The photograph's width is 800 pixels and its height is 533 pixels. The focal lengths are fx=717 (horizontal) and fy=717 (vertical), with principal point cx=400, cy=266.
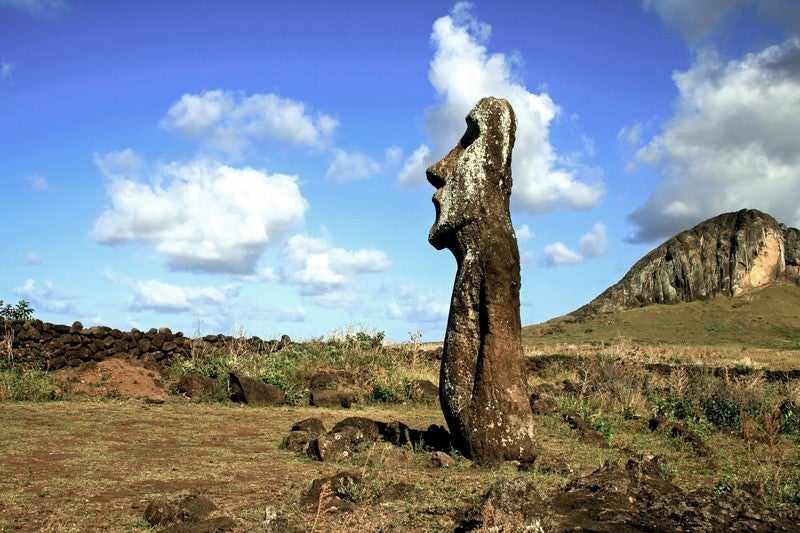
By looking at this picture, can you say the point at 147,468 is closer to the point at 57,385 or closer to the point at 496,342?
the point at 496,342

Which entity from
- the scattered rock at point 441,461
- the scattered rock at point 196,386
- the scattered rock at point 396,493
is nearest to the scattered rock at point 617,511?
the scattered rock at point 396,493

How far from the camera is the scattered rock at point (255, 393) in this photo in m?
15.9

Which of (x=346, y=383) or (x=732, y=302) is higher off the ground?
(x=732, y=302)

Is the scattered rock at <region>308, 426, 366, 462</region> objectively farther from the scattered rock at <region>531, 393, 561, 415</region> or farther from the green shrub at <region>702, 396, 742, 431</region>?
the green shrub at <region>702, 396, 742, 431</region>

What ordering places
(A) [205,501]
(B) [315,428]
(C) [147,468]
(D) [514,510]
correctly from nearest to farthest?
(D) [514,510] < (A) [205,501] < (C) [147,468] < (B) [315,428]

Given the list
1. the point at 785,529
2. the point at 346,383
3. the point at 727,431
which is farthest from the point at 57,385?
the point at 785,529

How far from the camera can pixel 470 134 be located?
33.8 ft

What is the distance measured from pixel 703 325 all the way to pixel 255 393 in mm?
56462

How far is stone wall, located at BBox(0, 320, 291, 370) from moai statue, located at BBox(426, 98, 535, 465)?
1228 centimetres

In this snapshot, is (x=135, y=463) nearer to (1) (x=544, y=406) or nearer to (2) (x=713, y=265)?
(1) (x=544, y=406)

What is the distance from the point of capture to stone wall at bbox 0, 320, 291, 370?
18.3m

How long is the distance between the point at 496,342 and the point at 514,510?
4.11m

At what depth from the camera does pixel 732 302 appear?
69.9 meters

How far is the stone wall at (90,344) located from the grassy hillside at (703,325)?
121 ft
